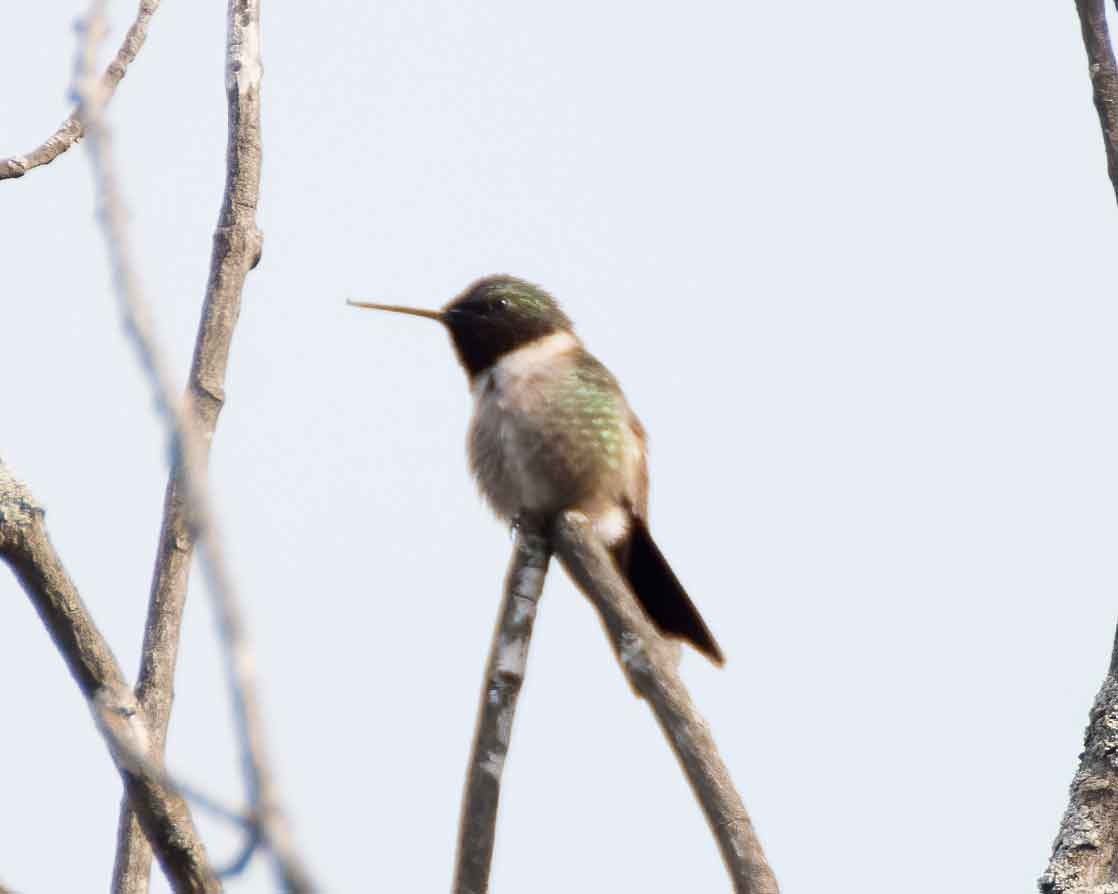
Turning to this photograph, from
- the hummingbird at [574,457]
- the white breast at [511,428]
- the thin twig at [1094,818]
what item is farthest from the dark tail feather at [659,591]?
the thin twig at [1094,818]

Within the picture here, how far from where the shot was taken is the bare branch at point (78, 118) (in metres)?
3.49

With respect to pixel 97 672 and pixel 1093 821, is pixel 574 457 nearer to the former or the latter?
pixel 1093 821

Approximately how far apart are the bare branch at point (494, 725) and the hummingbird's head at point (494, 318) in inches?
80.5

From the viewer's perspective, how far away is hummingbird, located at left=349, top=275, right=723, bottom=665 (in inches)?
190

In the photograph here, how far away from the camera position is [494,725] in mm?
3303

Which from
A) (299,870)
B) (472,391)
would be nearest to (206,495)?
(299,870)

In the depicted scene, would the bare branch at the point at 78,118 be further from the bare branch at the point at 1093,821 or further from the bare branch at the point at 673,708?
the bare branch at the point at 1093,821

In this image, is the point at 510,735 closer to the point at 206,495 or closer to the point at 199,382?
the point at 199,382

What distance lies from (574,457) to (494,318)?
103 centimetres

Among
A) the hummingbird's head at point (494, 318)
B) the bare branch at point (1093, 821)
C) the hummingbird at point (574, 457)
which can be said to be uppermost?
the hummingbird's head at point (494, 318)

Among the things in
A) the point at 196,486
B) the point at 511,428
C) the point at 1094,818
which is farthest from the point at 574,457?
the point at 196,486

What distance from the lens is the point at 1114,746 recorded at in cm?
311

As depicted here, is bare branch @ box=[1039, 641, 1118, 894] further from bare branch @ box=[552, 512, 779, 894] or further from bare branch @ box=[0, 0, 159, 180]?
bare branch @ box=[0, 0, 159, 180]

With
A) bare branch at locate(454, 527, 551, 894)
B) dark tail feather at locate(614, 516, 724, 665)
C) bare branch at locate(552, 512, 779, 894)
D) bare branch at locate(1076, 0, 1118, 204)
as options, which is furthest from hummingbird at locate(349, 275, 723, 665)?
bare branch at locate(1076, 0, 1118, 204)
